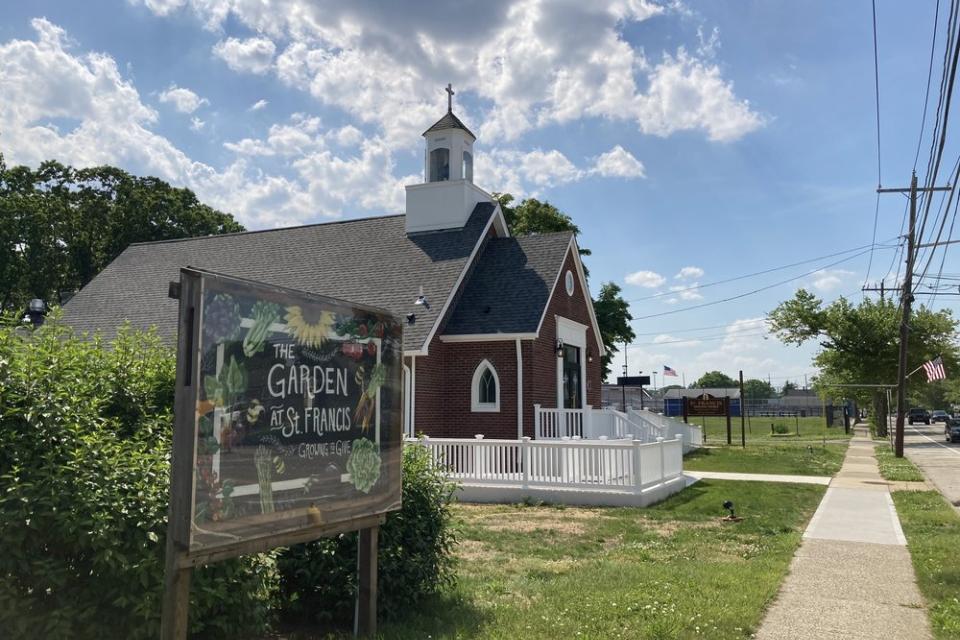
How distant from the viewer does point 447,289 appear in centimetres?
1903

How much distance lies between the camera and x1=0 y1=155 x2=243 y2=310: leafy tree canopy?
36406 millimetres

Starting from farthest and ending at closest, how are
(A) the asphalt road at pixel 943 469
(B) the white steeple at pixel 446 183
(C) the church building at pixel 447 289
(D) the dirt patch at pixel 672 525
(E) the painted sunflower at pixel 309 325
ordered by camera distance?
(B) the white steeple at pixel 446 183
(C) the church building at pixel 447 289
(A) the asphalt road at pixel 943 469
(D) the dirt patch at pixel 672 525
(E) the painted sunflower at pixel 309 325

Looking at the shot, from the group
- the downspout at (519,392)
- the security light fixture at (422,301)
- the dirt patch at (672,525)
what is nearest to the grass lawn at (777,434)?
the downspout at (519,392)

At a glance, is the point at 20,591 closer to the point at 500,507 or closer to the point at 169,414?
the point at 169,414

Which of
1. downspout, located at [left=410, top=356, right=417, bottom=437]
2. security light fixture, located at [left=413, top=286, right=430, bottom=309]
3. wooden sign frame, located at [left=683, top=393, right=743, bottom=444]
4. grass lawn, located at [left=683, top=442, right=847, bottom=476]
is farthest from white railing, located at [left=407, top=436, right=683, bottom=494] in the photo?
wooden sign frame, located at [left=683, top=393, right=743, bottom=444]

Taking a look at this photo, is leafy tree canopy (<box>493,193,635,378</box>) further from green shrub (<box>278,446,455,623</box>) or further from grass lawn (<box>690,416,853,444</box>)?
green shrub (<box>278,446,455,623</box>)

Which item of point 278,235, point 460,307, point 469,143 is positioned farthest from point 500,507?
point 278,235

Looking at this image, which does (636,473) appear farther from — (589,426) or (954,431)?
(954,431)

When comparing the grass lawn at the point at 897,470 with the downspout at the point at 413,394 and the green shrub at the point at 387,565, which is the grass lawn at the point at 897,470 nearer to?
the downspout at the point at 413,394

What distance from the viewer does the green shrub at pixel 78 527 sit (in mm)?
4109

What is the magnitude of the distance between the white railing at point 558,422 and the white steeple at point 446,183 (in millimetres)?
6548

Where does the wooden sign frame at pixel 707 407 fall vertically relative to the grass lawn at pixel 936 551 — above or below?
above

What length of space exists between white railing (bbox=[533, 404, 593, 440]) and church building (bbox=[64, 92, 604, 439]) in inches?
9.5

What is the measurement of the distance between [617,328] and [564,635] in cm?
3104
